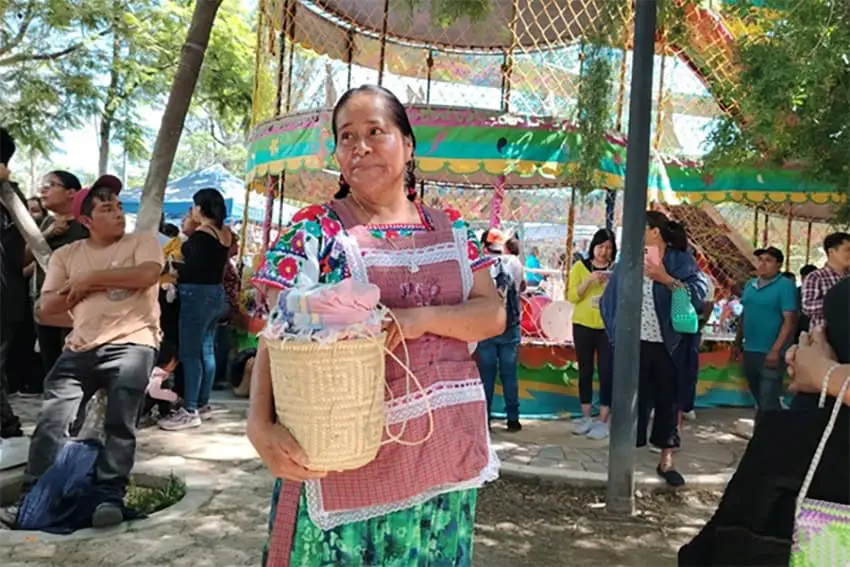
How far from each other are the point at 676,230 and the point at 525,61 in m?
5.01

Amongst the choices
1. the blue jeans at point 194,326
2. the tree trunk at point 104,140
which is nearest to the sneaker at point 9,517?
the blue jeans at point 194,326

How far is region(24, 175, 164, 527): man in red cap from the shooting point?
3332 millimetres

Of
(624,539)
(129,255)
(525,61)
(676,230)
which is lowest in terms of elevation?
(624,539)

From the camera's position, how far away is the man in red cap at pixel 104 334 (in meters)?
3.33

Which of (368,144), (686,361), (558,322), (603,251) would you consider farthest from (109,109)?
(368,144)

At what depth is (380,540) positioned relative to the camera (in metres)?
1.55

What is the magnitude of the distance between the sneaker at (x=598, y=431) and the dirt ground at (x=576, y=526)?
4.14ft

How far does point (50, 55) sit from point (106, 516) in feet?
28.1

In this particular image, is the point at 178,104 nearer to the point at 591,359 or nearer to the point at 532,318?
the point at 591,359

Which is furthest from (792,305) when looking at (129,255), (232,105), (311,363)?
(232,105)

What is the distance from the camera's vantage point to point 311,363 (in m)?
1.28

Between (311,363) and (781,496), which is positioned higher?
(311,363)

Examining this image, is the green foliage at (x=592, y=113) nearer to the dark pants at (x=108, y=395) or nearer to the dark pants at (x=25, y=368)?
the dark pants at (x=108, y=395)

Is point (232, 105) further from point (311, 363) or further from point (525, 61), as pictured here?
point (311, 363)
